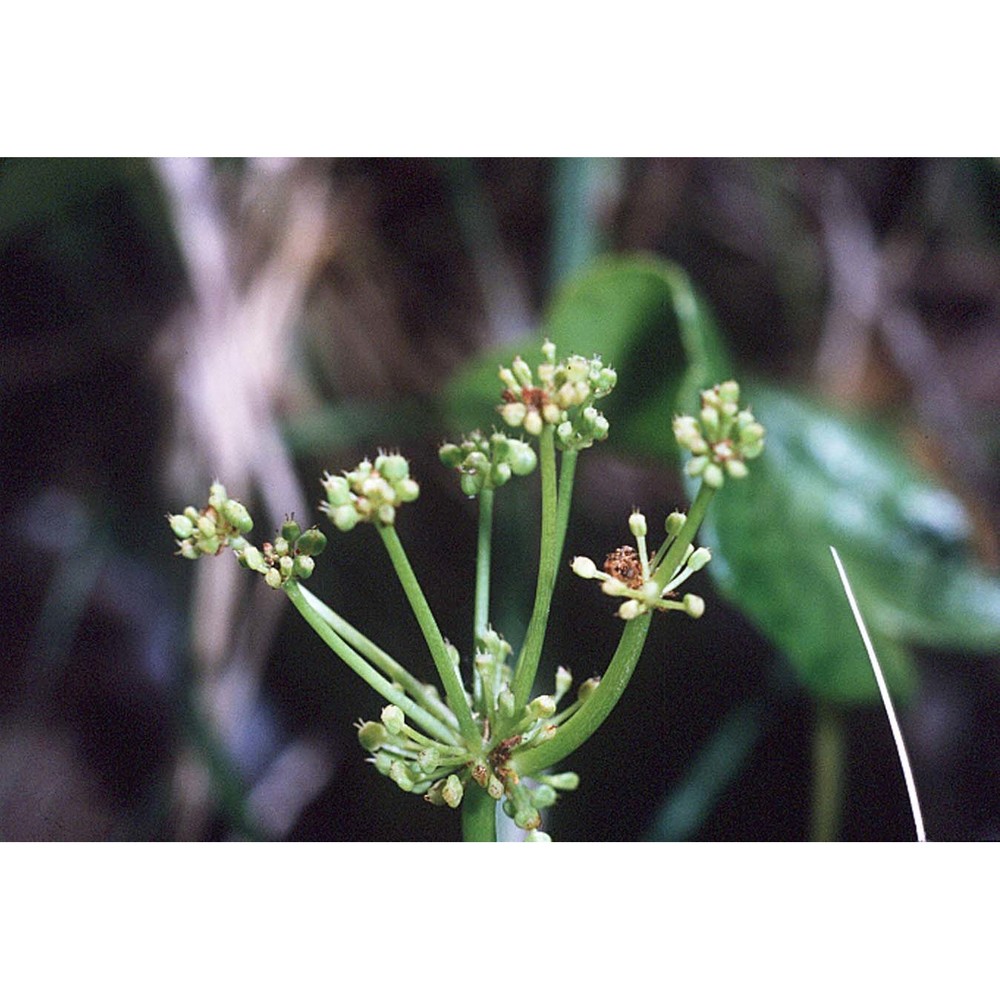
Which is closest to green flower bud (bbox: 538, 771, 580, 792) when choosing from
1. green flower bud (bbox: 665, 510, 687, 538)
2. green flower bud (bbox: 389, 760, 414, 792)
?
green flower bud (bbox: 389, 760, 414, 792)

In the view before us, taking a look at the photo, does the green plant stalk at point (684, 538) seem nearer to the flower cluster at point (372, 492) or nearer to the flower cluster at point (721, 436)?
the flower cluster at point (721, 436)

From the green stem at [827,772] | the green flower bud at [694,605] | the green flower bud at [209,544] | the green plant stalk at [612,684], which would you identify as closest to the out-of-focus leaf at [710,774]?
the green stem at [827,772]

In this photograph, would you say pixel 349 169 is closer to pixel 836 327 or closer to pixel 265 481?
pixel 265 481

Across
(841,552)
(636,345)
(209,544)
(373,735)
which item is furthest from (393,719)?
(841,552)

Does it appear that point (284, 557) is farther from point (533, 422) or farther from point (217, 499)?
point (533, 422)

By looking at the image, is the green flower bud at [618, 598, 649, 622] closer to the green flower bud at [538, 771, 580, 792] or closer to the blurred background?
the green flower bud at [538, 771, 580, 792]
